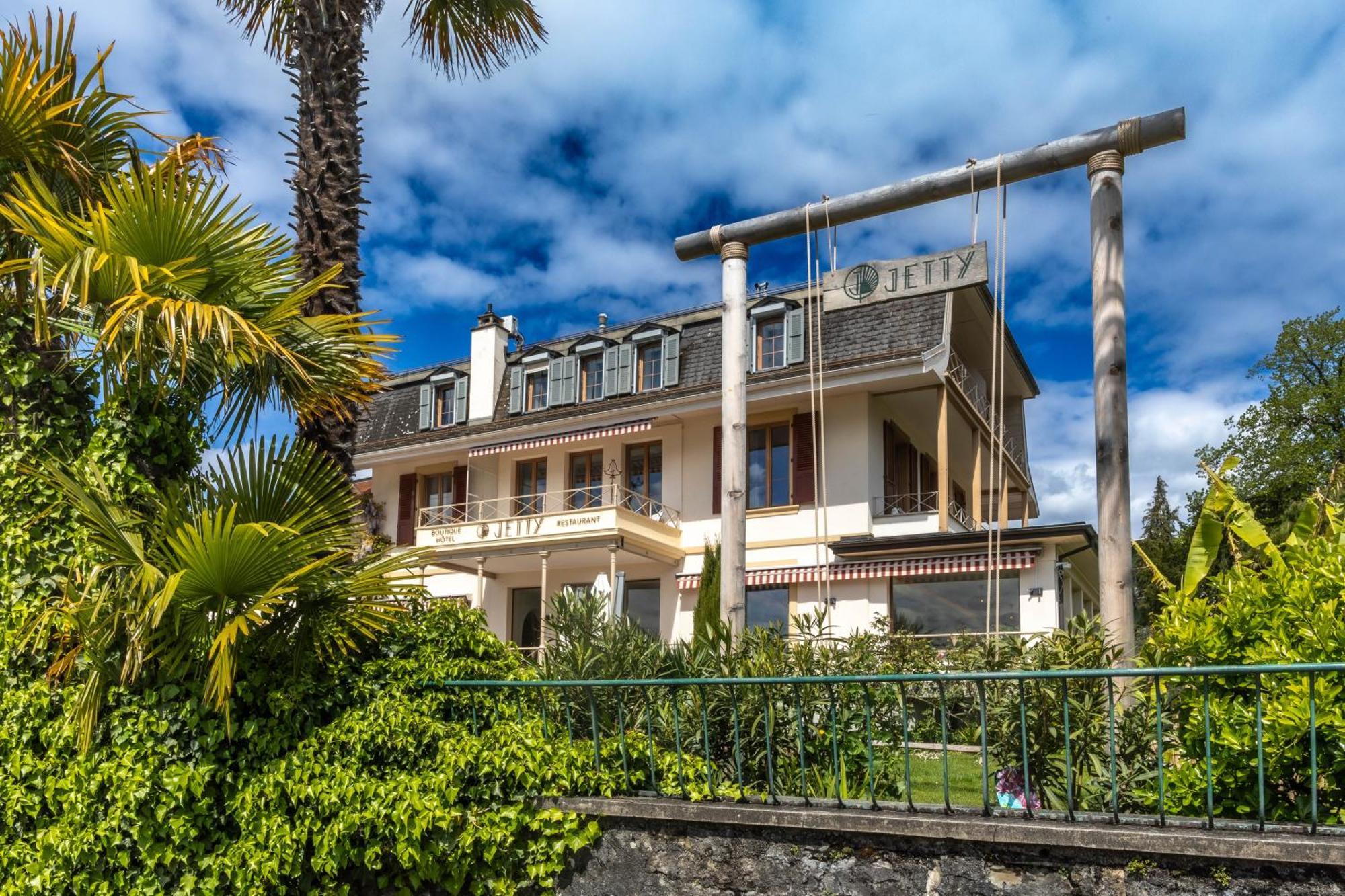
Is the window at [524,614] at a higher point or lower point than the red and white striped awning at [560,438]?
lower

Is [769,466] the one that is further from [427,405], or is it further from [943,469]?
[427,405]

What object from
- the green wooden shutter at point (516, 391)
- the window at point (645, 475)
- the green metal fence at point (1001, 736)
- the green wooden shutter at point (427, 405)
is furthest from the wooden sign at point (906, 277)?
the green wooden shutter at point (427, 405)

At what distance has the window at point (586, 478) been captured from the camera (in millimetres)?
24016

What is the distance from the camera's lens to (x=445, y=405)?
2798cm

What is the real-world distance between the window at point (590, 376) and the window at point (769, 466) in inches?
187

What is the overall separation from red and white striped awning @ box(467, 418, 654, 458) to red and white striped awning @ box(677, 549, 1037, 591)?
349 cm

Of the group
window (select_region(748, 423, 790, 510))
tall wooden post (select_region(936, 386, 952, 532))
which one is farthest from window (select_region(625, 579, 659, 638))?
tall wooden post (select_region(936, 386, 952, 532))

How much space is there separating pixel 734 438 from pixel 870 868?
4224 millimetres

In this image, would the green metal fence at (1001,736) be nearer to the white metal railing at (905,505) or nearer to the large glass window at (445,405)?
the white metal railing at (905,505)

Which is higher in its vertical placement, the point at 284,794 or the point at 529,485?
the point at 529,485

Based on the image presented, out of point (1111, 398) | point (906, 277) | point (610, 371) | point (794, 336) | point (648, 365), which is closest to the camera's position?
point (1111, 398)

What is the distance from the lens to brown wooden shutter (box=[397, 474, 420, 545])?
26891 mm

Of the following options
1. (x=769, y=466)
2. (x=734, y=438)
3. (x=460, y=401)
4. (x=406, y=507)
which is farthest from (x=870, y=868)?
(x=460, y=401)

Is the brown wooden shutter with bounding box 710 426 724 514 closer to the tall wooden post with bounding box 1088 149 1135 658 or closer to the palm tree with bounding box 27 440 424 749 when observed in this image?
the tall wooden post with bounding box 1088 149 1135 658
